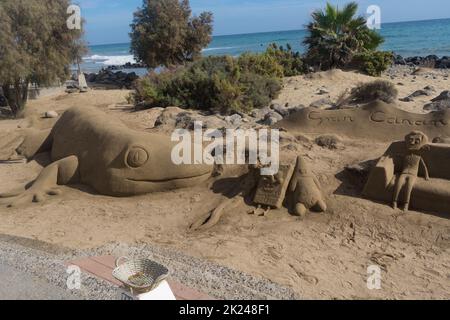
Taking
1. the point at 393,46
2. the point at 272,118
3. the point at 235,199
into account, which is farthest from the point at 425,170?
the point at 393,46

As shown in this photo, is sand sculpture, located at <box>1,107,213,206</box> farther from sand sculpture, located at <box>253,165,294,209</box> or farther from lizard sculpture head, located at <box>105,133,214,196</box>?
sand sculpture, located at <box>253,165,294,209</box>

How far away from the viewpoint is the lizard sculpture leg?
22.1 ft

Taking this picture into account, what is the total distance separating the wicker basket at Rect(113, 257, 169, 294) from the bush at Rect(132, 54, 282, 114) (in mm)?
8228

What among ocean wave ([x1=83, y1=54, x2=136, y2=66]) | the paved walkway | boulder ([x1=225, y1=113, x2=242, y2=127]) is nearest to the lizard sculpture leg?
the paved walkway

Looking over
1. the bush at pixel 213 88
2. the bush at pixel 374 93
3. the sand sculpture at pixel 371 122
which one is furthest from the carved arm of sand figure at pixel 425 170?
the bush at pixel 213 88

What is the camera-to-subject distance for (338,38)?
1786 centimetres

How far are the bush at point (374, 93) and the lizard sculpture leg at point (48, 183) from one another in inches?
274

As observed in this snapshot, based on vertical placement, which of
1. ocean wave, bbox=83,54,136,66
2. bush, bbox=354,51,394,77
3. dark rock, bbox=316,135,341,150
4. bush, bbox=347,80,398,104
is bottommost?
dark rock, bbox=316,135,341,150

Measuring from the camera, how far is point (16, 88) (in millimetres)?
14695

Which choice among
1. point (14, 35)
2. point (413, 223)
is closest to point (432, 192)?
point (413, 223)

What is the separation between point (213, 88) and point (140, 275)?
359 inches

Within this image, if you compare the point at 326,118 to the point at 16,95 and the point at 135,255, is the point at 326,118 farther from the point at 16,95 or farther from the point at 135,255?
the point at 16,95

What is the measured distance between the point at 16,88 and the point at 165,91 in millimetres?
5497

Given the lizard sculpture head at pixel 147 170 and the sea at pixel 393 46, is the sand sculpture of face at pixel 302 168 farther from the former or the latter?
the sea at pixel 393 46
